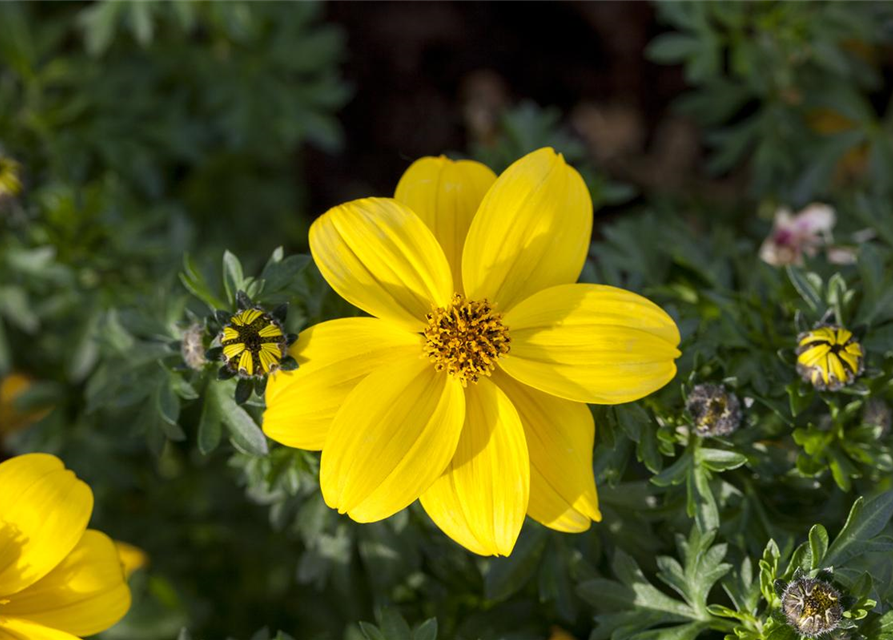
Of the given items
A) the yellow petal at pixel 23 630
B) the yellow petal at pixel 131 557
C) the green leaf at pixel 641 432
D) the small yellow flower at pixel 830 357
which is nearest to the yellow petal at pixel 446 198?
the green leaf at pixel 641 432

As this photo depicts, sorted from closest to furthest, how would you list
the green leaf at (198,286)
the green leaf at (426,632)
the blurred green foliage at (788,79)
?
1. the green leaf at (426,632)
2. the green leaf at (198,286)
3. the blurred green foliage at (788,79)

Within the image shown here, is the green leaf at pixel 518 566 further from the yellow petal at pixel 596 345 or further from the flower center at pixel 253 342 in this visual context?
the flower center at pixel 253 342

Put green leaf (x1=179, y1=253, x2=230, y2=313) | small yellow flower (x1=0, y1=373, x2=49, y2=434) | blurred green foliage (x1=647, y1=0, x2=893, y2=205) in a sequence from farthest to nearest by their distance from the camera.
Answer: small yellow flower (x1=0, y1=373, x2=49, y2=434)
blurred green foliage (x1=647, y1=0, x2=893, y2=205)
green leaf (x1=179, y1=253, x2=230, y2=313)

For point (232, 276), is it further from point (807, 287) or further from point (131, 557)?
point (807, 287)

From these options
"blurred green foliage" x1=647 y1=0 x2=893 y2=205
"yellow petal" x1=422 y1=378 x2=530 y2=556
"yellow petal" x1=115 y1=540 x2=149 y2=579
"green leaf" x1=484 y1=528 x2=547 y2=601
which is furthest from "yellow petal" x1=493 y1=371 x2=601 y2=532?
"blurred green foliage" x1=647 y1=0 x2=893 y2=205

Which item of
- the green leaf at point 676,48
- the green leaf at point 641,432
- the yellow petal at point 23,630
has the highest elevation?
the green leaf at point 676,48

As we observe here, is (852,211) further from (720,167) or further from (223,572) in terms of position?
(223,572)

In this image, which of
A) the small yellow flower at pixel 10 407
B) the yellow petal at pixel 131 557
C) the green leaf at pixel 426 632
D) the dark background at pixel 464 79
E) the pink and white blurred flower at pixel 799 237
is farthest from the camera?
the dark background at pixel 464 79

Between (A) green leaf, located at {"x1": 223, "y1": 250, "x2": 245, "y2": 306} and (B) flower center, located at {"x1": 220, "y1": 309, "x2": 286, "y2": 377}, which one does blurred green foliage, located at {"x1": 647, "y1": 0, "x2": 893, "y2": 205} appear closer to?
(A) green leaf, located at {"x1": 223, "y1": 250, "x2": 245, "y2": 306}

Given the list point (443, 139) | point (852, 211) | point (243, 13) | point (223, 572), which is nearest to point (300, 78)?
point (443, 139)
